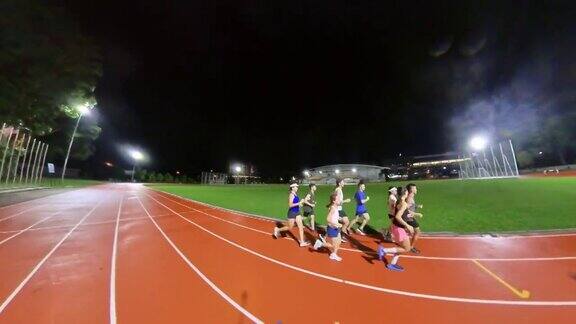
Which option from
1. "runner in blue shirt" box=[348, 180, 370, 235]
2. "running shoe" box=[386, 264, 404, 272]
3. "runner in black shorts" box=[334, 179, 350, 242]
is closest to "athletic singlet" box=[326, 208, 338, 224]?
"runner in black shorts" box=[334, 179, 350, 242]

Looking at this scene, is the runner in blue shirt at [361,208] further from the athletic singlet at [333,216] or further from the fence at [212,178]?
the fence at [212,178]

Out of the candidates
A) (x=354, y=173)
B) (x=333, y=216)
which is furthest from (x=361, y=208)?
(x=354, y=173)

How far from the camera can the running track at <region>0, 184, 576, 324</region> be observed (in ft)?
18.1

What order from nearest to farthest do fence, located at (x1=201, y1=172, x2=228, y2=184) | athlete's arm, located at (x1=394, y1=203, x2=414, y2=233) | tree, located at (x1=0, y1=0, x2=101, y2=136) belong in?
1. athlete's arm, located at (x1=394, y1=203, x2=414, y2=233)
2. tree, located at (x1=0, y1=0, x2=101, y2=136)
3. fence, located at (x1=201, y1=172, x2=228, y2=184)

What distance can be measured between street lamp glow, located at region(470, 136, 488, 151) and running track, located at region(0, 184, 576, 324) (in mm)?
40632

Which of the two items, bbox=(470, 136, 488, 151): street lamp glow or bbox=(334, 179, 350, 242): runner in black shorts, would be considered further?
bbox=(470, 136, 488, 151): street lamp glow

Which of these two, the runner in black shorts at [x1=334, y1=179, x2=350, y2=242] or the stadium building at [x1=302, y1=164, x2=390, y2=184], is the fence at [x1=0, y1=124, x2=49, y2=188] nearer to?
the runner in black shorts at [x1=334, y1=179, x2=350, y2=242]

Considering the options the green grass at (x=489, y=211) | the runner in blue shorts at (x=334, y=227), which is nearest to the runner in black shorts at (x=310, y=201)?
the runner in blue shorts at (x=334, y=227)

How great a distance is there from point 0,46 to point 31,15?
11.2 feet

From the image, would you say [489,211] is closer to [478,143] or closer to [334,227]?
[334,227]

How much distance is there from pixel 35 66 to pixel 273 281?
1165 inches

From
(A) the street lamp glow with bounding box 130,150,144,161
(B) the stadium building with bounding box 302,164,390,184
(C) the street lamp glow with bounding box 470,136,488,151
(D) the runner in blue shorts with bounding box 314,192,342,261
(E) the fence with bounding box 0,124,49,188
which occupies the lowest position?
(D) the runner in blue shorts with bounding box 314,192,342,261

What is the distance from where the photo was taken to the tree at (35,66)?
23500mm

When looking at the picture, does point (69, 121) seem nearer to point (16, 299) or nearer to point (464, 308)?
point (16, 299)
